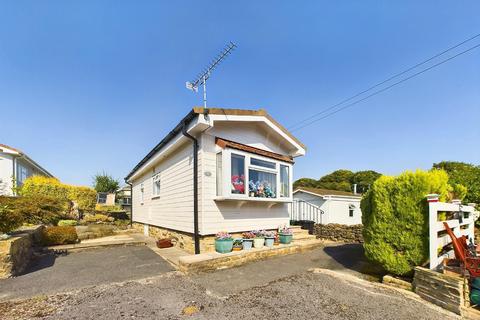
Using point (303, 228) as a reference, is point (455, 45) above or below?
above

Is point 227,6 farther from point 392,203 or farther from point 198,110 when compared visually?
point 392,203

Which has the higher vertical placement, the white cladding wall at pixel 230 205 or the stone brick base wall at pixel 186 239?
the white cladding wall at pixel 230 205

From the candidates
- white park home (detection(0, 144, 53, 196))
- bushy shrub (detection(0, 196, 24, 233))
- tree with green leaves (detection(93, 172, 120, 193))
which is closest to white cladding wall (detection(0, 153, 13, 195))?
white park home (detection(0, 144, 53, 196))

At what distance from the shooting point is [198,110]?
666cm

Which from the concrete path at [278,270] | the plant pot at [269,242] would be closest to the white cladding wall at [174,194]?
the concrete path at [278,270]

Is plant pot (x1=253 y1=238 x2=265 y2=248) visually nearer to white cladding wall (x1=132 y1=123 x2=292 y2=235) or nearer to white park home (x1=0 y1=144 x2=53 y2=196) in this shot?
white cladding wall (x1=132 y1=123 x2=292 y2=235)

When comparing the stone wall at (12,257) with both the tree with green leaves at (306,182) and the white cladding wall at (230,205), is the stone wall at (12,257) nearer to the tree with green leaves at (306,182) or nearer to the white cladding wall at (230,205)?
the white cladding wall at (230,205)

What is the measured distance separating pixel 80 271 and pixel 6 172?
55.7 feet

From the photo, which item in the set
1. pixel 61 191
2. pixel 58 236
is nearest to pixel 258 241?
pixel 58 236

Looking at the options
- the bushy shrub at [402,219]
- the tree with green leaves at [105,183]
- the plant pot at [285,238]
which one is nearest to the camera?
the bushy shrub at [402,219]

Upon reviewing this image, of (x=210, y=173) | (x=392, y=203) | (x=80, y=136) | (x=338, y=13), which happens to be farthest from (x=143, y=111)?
(x=392, y=203)

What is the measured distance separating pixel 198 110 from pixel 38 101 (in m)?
8.59

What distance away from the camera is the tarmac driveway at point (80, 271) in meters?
4.69

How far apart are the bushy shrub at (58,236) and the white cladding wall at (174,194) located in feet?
10.4
